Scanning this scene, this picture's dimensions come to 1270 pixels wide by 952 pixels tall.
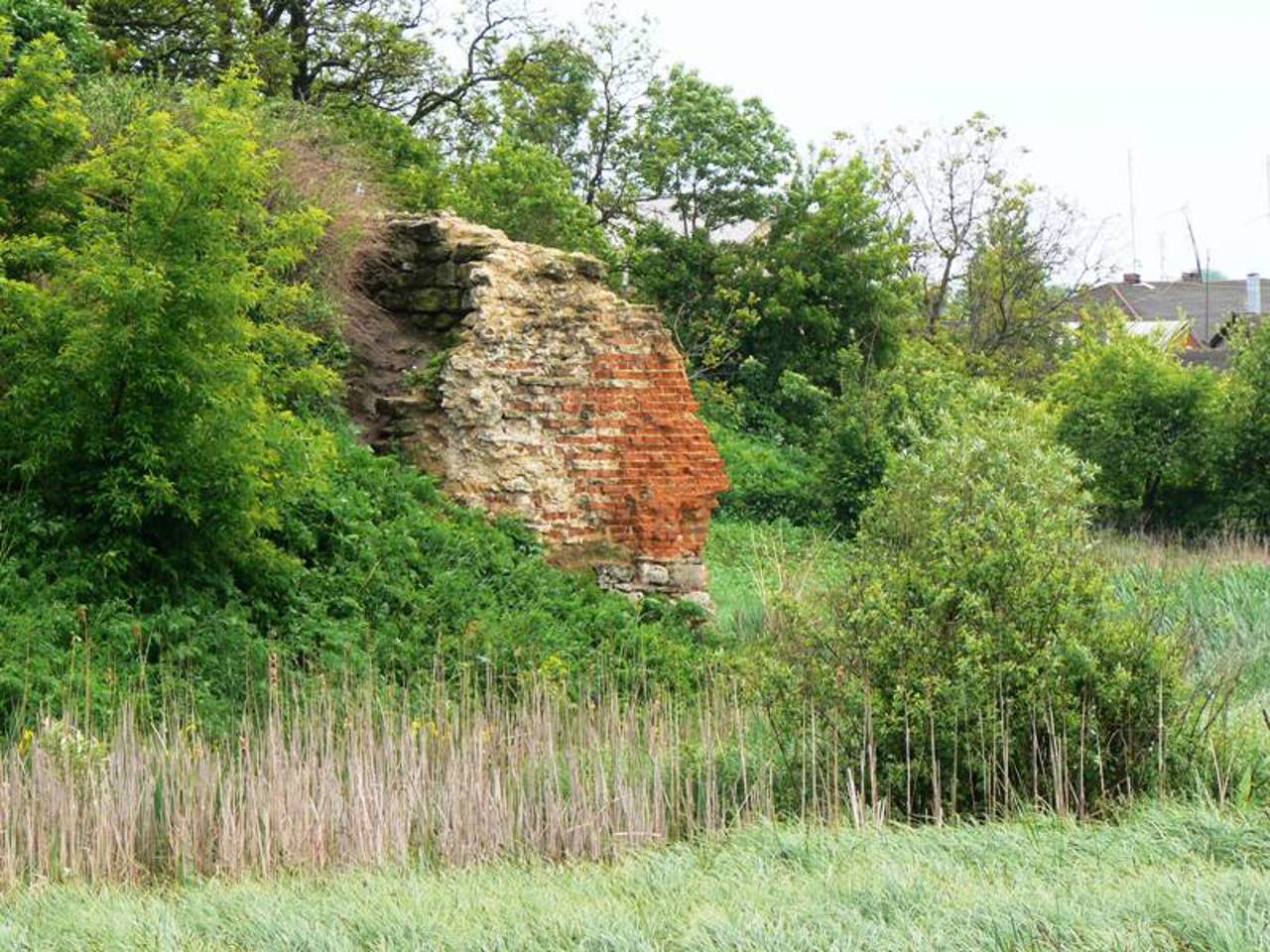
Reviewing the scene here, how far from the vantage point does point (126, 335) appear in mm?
10086

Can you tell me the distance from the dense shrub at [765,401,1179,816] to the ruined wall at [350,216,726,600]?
582 centimetres

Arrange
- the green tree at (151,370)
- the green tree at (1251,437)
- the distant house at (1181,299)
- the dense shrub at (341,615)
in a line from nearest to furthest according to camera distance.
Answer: the dense shrub at (341,615) → the green tree at (151,370) → the green tree at (1251,437) → the distant house at (1181,299)

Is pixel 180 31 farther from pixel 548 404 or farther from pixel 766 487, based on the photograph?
pixel 548 404

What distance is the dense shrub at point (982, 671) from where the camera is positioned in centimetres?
811

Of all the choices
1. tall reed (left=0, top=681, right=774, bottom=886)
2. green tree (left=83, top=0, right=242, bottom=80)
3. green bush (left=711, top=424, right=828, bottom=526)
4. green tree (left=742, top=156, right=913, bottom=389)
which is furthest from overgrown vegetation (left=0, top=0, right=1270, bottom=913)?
green tree (left=742, top=156, right=913, bottom=389)

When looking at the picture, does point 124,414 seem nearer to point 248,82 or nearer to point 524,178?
point 248,82

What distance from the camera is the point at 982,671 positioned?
26.9 ft

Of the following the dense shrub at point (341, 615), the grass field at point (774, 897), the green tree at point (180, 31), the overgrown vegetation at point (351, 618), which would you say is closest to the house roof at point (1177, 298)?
the green tree at point (180, 31)

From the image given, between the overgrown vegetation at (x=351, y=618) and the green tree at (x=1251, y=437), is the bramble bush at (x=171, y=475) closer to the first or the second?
the overgrown vegetation at (x=351, y=618)

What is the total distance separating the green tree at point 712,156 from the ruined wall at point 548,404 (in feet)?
52.7

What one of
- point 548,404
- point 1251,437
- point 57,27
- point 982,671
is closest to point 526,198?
point 57,27

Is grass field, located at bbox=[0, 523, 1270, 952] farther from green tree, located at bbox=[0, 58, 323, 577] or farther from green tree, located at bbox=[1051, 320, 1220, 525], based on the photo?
green tree, located at bbox=[1051, 320, 1220, 525]

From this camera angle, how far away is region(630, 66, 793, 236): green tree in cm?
3159

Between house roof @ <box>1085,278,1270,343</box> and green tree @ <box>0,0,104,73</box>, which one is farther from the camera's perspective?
house roof @ <box>1085,278,1270,343</box>
